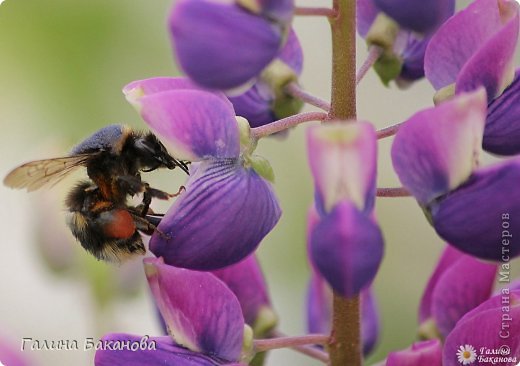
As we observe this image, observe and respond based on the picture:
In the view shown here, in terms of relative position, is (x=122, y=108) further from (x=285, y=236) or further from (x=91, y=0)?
(x=285, y=236)

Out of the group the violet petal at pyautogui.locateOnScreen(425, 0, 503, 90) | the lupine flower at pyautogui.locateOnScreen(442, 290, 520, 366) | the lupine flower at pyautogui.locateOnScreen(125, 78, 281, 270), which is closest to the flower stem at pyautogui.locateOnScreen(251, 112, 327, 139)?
the lupine flower at pyautogui.locateOnScreen(125, 78, 281, 270)

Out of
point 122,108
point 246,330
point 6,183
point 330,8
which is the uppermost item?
point 122,108

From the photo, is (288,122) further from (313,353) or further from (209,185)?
(313,353)

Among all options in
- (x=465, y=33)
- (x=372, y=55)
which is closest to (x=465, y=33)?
(x=465, y=33)

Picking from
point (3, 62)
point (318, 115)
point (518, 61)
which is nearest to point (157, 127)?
point (318, 115)

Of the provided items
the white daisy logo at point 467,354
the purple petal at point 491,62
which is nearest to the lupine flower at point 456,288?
the white daisy logo at point 467,354

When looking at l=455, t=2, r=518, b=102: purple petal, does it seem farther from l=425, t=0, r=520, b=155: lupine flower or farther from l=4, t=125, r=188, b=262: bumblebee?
l=4, t=125, r=188, b=262: bumblebee

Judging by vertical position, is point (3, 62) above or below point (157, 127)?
above
